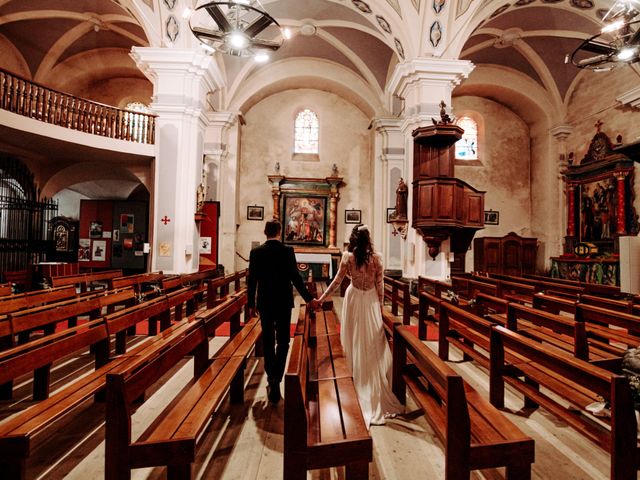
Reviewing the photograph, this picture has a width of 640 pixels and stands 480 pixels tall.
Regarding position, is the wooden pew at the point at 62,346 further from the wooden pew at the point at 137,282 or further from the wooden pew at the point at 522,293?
the wooden pew at the point at 522,293

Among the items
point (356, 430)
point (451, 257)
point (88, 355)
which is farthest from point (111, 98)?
point (356, 430)

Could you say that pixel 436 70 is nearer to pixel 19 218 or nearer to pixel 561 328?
pixel 561 328

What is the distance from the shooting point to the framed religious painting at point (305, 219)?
13.4 meters

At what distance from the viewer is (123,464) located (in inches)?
61.9

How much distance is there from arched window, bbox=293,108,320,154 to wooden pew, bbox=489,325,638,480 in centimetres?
1219

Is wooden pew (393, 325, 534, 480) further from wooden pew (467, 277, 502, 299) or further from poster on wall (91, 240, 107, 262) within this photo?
poster on wall (91, 240, 107, 262)

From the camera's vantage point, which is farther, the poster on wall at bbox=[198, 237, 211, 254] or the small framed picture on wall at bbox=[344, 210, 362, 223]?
the small framed picture on wall at bbox=[344, 210, 362, 223]

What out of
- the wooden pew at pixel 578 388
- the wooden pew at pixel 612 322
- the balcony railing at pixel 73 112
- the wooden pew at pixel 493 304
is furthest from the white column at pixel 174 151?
the wooden pew at pixel 612 322

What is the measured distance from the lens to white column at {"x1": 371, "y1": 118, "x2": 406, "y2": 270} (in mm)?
12328

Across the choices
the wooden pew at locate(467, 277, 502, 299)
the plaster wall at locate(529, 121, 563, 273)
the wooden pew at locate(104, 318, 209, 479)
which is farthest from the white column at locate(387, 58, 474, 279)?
the wooden pew at locate(104, 318, 209, 479)

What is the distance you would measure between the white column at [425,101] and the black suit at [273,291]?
5600mm

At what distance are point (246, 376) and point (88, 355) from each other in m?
2.07

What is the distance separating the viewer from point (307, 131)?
14164 mm

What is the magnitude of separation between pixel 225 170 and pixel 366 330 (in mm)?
10497
